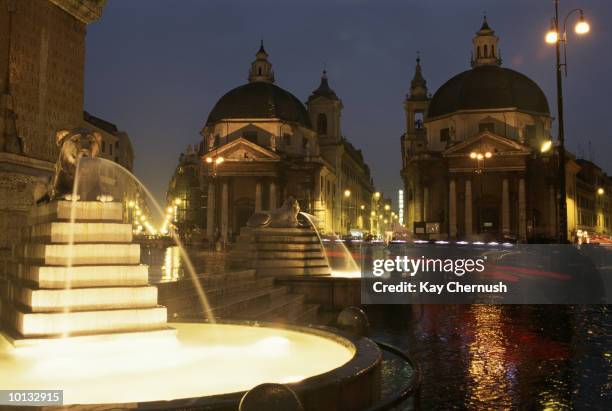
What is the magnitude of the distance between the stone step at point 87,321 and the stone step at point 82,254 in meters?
0.61

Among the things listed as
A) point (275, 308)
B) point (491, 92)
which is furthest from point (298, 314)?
point (491, 92)

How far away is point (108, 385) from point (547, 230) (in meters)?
62.9

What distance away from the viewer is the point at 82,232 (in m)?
7.17

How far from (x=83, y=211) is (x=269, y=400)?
4372mm

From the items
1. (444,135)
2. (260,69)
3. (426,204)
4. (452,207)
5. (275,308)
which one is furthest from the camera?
(260,69)

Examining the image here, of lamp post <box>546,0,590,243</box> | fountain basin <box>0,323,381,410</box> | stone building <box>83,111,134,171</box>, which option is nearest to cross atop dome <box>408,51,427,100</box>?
stone building <box>83,111,134,171</box>

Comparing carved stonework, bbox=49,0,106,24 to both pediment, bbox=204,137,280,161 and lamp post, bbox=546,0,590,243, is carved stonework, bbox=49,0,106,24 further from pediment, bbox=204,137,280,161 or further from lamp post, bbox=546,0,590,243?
pediment, bbox=204,137,280,161

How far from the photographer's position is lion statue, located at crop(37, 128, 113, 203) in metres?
7.45

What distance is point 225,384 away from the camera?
5570 mm

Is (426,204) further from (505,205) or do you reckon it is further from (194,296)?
(194,296)

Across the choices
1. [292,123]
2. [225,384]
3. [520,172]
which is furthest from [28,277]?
[292,123]

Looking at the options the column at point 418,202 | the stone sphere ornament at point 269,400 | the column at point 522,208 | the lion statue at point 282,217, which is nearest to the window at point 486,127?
the column at point 522,208

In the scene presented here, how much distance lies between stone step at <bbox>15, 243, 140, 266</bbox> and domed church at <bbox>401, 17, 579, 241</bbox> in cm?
5476

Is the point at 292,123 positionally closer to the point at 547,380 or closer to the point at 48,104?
the point at 48,104
